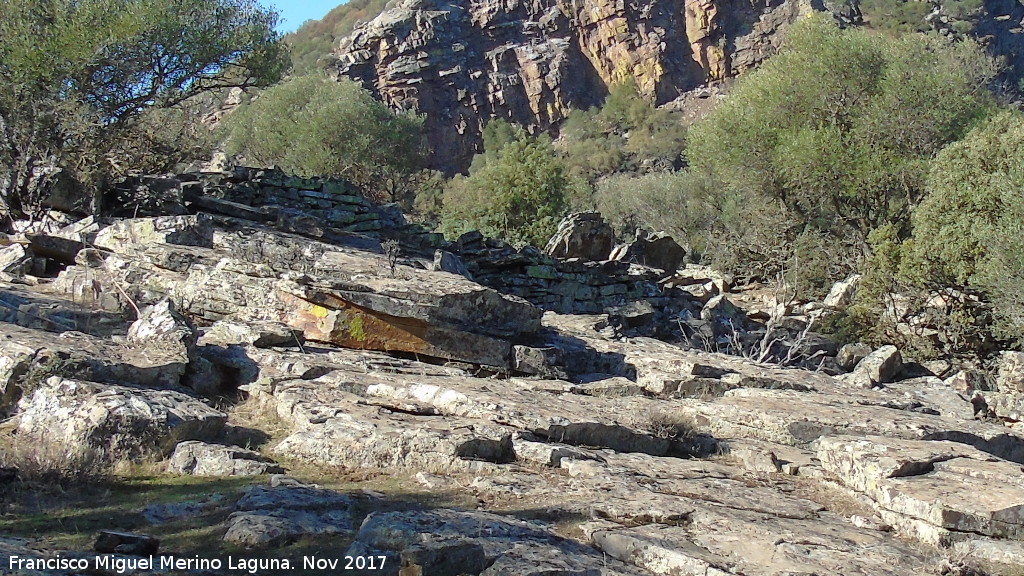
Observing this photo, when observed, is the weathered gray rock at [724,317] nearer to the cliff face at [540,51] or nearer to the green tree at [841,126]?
the green tree at [841,126]

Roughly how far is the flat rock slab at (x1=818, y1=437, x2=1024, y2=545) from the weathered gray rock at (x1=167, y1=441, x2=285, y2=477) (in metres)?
4.72

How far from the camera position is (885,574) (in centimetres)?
572

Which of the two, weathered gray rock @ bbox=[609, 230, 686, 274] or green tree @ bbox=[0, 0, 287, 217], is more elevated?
green tree @ bbox=[0, 0, 287, 217]

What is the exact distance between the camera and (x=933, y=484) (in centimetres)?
739

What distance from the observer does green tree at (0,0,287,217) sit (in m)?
17.0

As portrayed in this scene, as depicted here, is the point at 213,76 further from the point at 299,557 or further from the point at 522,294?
the point at 299,557

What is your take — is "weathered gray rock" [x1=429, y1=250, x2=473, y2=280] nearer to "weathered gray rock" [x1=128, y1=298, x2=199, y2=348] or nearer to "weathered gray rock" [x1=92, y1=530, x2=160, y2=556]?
"weathered gray rock" [x1=128, y1=298, x2=199, y2=348]

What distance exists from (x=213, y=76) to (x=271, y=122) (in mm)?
15788

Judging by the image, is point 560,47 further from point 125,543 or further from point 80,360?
point 125,543

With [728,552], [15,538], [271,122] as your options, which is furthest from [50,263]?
[271,122]

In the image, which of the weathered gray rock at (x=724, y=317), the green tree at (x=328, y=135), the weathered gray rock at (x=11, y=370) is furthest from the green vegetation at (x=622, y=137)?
the weathered gray rock at (x=11, y=370)

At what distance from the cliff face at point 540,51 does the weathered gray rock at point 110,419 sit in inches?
2648

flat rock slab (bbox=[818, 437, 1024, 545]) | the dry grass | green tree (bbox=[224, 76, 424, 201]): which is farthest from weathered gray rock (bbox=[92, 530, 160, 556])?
green tree (bbox=[224, 76, 424, 201])

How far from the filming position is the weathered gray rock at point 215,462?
6879 millimetres
